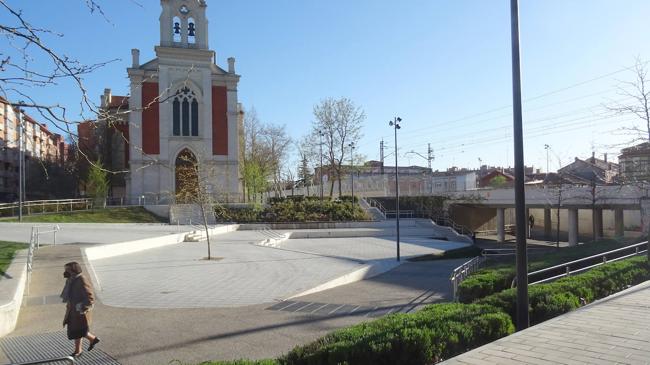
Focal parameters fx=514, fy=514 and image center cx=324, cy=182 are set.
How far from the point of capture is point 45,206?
37188 millimetres

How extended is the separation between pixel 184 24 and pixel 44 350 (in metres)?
43.1

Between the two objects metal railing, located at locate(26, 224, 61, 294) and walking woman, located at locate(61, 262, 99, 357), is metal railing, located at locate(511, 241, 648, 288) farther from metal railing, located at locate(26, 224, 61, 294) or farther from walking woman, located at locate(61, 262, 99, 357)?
metal railing, located at locate(26, 224, 61, 294)

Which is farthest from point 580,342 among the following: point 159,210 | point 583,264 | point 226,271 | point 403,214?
point 403,214

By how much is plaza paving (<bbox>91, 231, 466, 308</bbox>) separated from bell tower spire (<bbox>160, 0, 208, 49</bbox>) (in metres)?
24.3

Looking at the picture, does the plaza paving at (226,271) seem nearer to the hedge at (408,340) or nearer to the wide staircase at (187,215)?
the hedge at (408,340)

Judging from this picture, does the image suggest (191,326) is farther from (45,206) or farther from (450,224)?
(450,224)

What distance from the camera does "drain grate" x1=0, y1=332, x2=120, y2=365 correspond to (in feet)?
24.0

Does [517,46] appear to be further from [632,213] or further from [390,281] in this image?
[632,213]

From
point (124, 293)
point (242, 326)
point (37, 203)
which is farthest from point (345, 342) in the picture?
point (37, 203)

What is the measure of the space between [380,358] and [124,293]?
8994 millimetres

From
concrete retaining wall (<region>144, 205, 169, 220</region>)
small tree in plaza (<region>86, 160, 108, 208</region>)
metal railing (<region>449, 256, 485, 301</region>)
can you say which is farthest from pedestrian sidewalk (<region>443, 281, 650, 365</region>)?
small tree in plaza (<region>86, 160, 108, 208</region>)

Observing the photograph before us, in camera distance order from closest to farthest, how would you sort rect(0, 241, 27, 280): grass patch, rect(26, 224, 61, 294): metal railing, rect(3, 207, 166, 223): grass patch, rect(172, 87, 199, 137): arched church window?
rect(26, 224, 61, 294): metal railing → rect(0, 241, 27, 280): grass patch → rect(3, 207, 166, 223): grass patch → rect(172, 87, 199, 137): arched church window

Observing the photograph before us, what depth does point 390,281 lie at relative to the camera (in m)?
17.3

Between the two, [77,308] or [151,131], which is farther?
[151,131]
